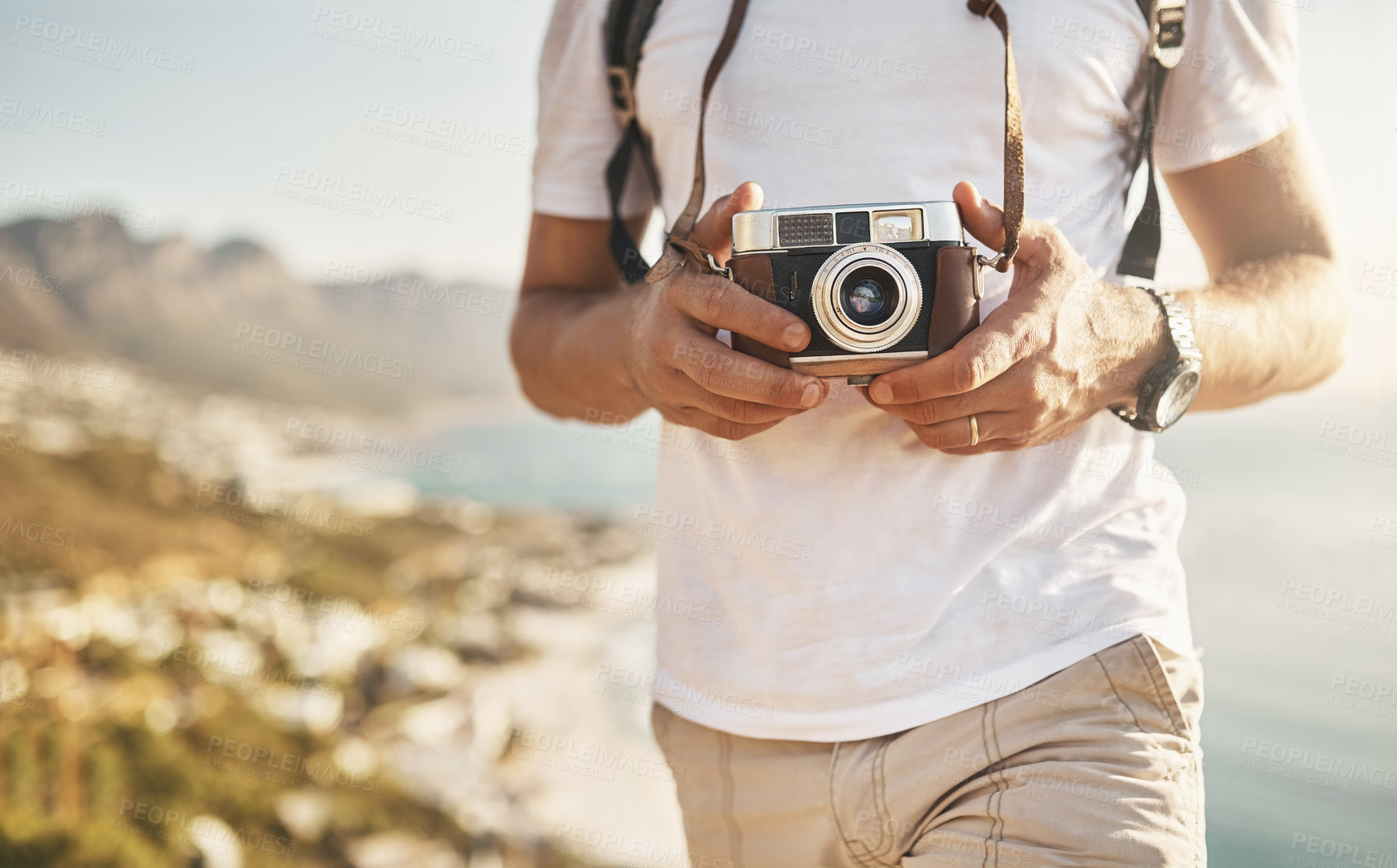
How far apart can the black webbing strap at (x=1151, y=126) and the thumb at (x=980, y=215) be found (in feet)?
1.07

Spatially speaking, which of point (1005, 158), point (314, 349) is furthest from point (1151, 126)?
point (314, 349)

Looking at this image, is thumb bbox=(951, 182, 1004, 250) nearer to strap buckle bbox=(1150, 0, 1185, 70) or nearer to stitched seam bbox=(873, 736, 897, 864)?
strap buckle bbox=(1150, 0, 1185, 70)

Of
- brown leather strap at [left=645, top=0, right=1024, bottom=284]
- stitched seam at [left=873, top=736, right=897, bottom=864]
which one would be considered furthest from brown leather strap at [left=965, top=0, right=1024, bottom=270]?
stitched seam at [left=873, top=736, right=897, bottom=864]

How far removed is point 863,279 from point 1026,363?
0.20 metres

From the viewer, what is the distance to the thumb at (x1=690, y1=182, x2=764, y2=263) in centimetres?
109

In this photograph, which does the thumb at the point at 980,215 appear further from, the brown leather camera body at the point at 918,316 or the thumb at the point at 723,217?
the thumb at the point at 723,217

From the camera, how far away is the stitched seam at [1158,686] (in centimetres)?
111

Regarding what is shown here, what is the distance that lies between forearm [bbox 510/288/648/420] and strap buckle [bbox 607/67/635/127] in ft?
0.90

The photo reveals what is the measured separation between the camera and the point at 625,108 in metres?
1.52

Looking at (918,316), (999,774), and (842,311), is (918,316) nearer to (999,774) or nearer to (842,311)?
(842,311)

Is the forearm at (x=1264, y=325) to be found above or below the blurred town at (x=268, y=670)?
above

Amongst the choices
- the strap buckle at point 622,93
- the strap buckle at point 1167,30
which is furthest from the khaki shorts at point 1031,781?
the strap buckle at point 622,93

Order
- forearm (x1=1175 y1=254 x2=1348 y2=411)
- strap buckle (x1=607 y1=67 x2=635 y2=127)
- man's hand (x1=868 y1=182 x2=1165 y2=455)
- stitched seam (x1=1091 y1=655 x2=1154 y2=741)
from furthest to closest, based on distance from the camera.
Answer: strap buckle (x1=607 y1=67 x2=635 y2=127)
forearm (x1=1175 y1=254 x2=1348 y2=411)
stitched seam (x1=1091 y1=655 x2=1154 y2=741)
man's hand (x1=868 y1=182 x2=1165 y2=455)

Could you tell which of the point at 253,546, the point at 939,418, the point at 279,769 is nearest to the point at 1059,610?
the point at 939,418
